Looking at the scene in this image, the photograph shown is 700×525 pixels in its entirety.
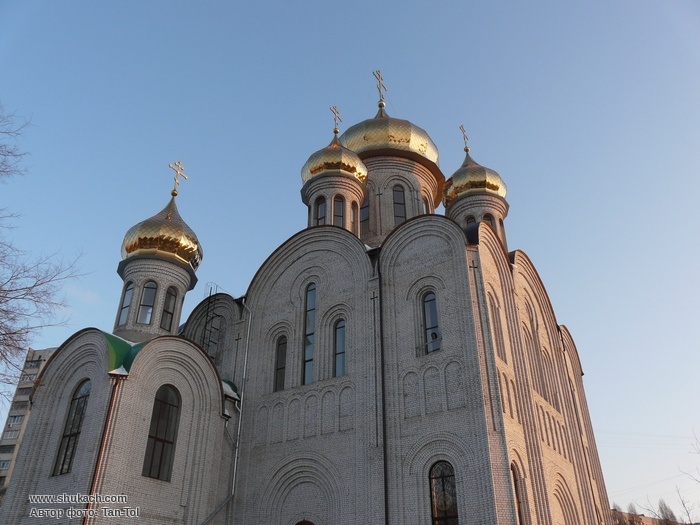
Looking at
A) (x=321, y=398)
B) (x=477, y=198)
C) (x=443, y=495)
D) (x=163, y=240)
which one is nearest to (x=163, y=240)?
(x=163, y=240)

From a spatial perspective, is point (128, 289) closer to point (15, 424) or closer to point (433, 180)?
point (433, 180)

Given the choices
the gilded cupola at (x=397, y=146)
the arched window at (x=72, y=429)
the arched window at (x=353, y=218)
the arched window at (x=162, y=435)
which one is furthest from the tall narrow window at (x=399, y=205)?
the arched window at (x=72, y=429)

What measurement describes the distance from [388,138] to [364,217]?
2.58m

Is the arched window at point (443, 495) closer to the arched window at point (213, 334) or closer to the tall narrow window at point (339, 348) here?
the tall narrow window at point (339, 348)

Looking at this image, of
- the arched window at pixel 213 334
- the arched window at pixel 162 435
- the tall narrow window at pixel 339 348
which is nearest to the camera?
the arched window at pixel 162 435

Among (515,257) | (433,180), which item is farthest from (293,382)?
(433,180)

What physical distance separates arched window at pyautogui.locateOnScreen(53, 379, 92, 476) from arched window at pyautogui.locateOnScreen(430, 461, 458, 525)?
655 cm

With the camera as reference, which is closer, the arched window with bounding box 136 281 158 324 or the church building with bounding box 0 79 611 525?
the church building with bounding box 0 79 611 525

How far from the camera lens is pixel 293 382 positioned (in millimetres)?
13336

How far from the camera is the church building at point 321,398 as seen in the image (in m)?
10.7

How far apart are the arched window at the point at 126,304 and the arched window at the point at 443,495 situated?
8359mm

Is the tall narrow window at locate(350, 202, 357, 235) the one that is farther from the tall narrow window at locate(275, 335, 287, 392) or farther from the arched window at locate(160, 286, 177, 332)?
the arched window at locate(160, 286, 177, 332)

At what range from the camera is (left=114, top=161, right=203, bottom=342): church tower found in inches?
588

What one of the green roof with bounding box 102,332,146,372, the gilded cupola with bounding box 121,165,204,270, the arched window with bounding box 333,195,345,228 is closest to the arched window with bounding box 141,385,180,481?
the green roof with bounding box 102,332,146,372
